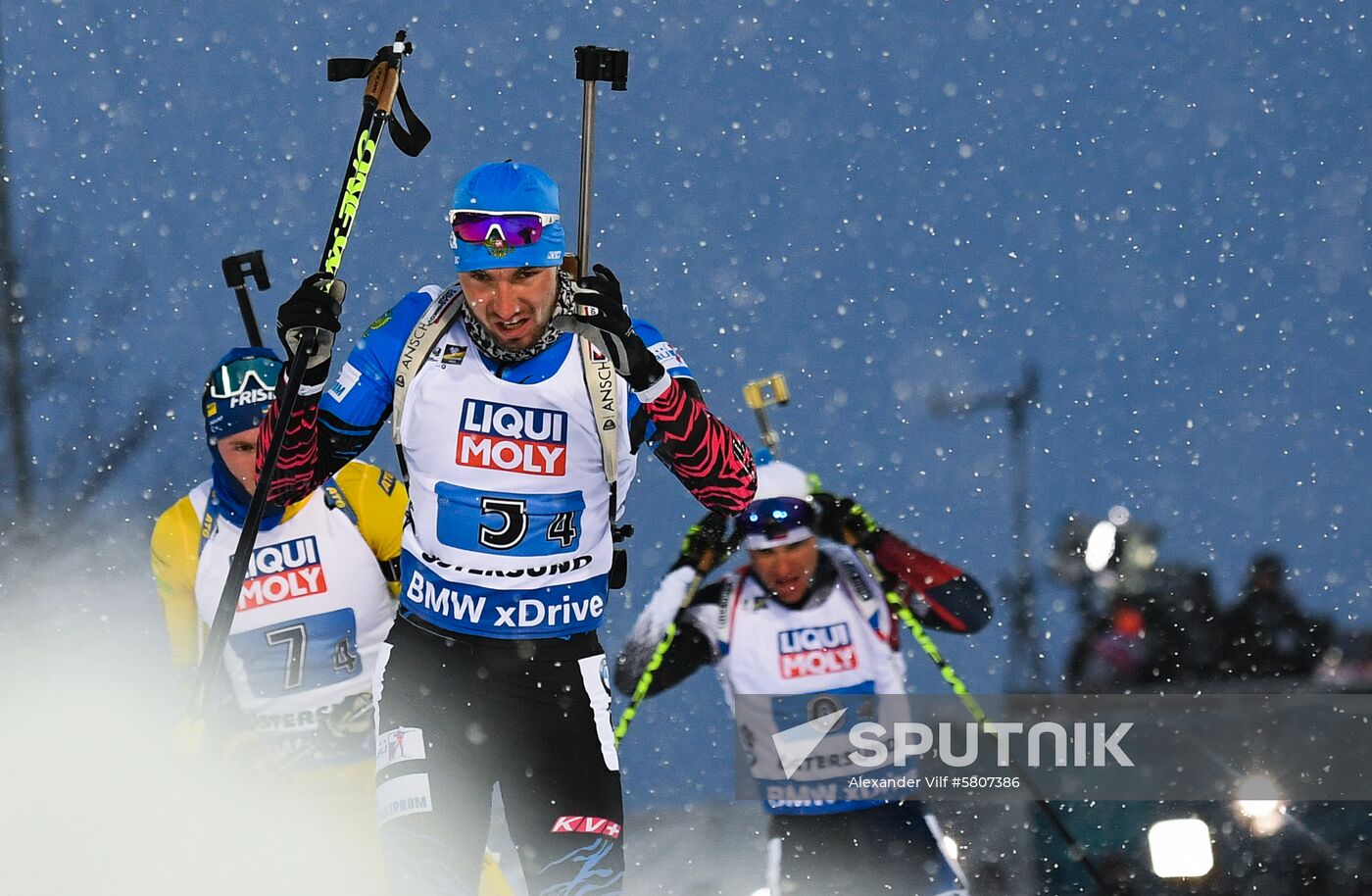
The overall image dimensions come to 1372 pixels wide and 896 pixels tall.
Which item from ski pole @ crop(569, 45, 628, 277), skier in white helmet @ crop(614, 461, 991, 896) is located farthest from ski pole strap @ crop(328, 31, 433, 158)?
skier in white helmet @ crop(614, 461, 991, 896)

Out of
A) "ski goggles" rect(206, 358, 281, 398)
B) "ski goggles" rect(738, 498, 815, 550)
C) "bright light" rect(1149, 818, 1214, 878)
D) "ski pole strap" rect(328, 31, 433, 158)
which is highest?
"ski pole strap" rect(328, 31, 433, 158)

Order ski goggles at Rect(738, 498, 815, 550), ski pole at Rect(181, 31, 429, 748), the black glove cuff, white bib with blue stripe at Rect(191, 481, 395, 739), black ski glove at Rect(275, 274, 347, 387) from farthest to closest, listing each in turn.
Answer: ski goggles at Rect(738, 498, 815, 550)
white bib with blue stripe at Rect(191, 481, 395, 739)
ski pole at Rect(181, 31, 429, 748)
black ski glove at Rect(275, 274, 347, 387)
the black glove cuff

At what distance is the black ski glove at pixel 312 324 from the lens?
400 cm

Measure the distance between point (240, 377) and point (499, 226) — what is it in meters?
2.12

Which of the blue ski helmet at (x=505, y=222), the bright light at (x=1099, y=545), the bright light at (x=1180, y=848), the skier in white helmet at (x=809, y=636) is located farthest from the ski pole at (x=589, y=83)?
the bright light at (x=1099, y=545)

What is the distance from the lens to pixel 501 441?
4062 mm

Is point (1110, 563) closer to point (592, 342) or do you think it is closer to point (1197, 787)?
point (1197, 787)

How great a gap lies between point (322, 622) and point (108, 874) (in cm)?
172

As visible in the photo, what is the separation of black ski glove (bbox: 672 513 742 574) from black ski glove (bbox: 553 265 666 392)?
3.30 m

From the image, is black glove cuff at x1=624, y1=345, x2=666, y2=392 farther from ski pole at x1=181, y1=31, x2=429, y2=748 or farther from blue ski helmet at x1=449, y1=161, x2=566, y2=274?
ski pole at x1=181, y1=31, x2=429, y2=748

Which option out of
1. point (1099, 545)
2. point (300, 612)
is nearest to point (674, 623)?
point (300, 612)

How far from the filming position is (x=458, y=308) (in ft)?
13.7

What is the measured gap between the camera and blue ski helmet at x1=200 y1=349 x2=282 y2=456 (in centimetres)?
570

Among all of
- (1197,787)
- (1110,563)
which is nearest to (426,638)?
(1197,787)
